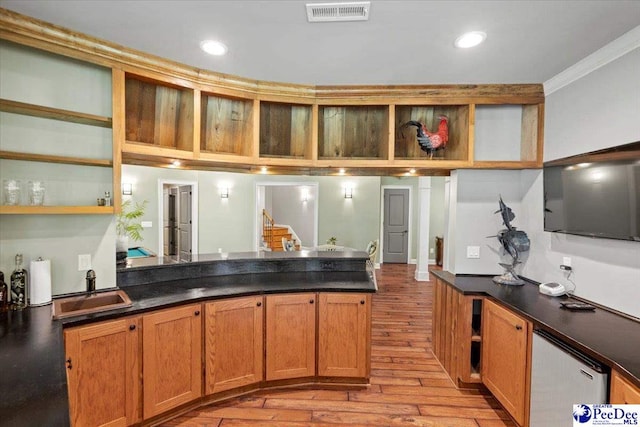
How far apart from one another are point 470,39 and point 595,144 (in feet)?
3.92

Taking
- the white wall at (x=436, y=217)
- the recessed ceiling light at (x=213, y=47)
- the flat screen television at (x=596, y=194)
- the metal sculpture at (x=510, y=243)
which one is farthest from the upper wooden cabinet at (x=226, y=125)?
the white wall at (x=436, y=217)

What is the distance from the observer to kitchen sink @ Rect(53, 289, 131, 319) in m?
1.95

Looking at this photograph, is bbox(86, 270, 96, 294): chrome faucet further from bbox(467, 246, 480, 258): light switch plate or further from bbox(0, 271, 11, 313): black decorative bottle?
bbox(467, 246, 480, 258): light switch plate

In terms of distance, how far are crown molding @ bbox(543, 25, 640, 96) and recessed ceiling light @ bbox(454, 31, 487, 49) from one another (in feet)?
2.83

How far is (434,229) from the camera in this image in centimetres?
910

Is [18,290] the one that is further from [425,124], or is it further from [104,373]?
[425,124]

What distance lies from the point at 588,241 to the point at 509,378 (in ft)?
3.73

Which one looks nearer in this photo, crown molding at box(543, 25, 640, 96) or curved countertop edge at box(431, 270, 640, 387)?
curved countertop edge at box(431, 270, 640, 387)

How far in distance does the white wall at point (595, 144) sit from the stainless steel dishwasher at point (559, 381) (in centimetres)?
64

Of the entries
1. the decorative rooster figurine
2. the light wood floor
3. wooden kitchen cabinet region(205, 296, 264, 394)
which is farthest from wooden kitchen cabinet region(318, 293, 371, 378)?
the decorative rooster figurine

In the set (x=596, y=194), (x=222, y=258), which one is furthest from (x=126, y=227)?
(x=596, y=194)

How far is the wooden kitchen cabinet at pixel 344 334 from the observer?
8.93ft

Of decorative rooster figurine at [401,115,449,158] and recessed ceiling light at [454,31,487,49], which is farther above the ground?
recessed ceiling light at [454,31,487,49]

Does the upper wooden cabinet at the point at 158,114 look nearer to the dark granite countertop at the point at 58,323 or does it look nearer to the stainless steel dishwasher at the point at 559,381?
the dark granite countertop at the point at 58,323
